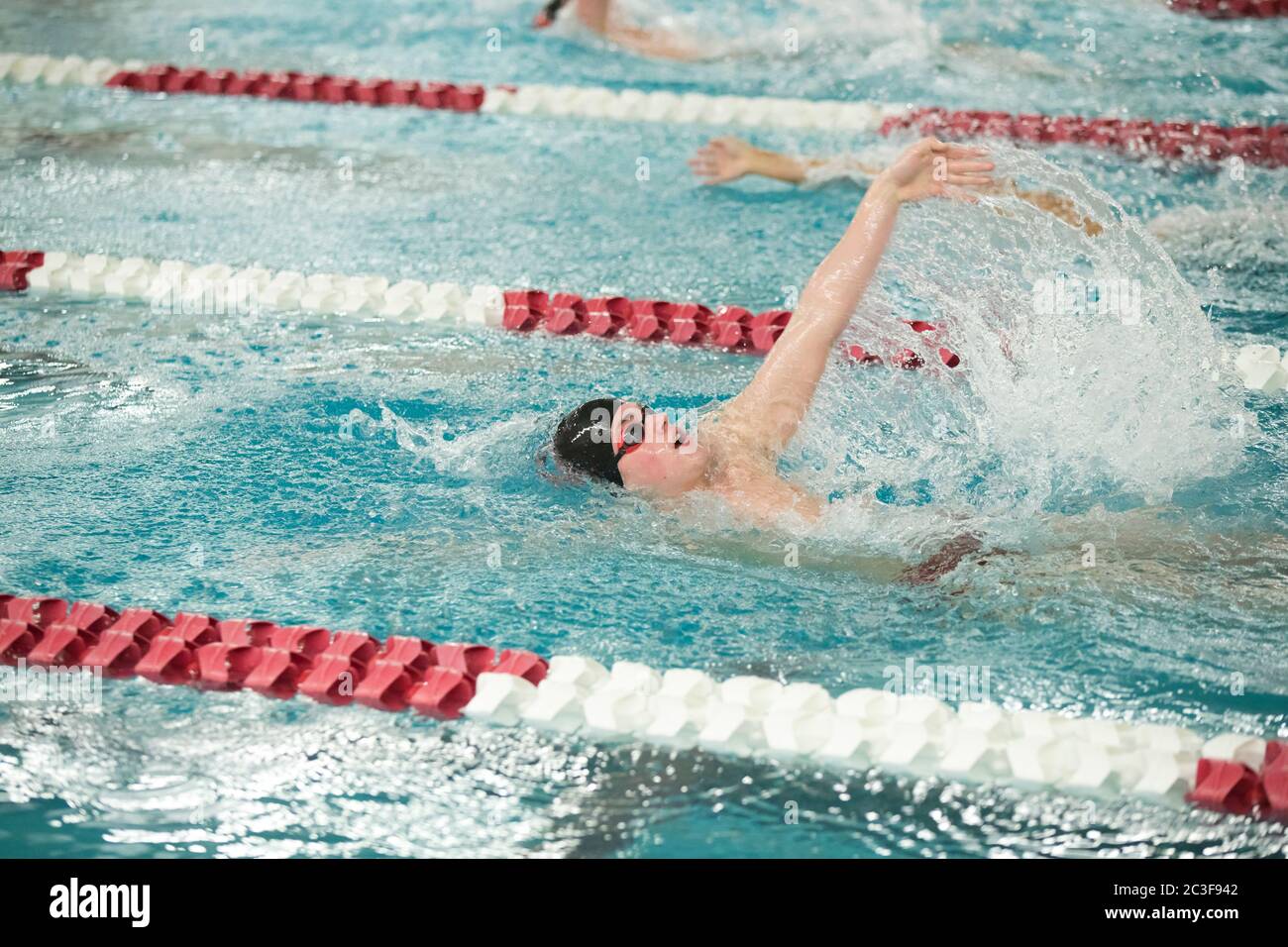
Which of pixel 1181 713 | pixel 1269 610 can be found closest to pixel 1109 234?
pixel 1269 610

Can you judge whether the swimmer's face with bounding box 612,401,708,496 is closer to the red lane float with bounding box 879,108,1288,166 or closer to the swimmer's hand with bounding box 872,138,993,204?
the swimmer's hand with bounding box 872,138,993,204

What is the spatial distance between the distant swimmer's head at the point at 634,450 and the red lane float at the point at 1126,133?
3.02m

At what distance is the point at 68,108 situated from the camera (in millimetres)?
6227

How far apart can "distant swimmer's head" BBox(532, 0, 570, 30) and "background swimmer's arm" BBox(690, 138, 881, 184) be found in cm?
247

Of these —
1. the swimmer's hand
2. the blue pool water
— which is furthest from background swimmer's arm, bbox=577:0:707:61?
the swimmer's hand

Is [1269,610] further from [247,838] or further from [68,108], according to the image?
[68,108]

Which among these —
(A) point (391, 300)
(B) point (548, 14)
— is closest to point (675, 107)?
(B) point (548, 14)

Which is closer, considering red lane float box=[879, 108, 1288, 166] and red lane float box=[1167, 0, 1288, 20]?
red lane float box=[879, 108, 1288, 166]

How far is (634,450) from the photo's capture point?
2990 mm

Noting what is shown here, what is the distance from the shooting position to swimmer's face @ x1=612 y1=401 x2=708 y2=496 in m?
2.98

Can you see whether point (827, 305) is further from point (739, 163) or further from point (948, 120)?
point (948, 120)

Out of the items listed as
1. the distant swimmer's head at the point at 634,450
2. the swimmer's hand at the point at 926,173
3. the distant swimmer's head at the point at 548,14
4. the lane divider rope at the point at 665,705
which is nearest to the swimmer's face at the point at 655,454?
the distant swimmer's head at the point at 634,450

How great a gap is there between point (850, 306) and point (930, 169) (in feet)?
1.18

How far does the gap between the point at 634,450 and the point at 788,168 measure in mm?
2254
